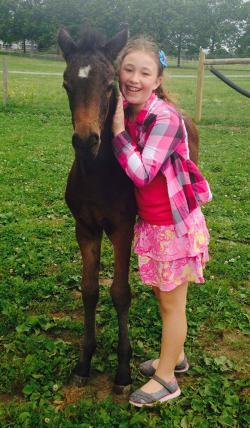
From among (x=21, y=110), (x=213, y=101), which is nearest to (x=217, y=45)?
(x=213, y=101)

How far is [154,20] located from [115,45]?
74.8 meters

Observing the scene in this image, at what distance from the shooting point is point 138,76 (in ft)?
9.05

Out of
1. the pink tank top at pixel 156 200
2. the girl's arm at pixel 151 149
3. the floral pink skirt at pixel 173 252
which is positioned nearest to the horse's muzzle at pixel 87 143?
the girl's arm at pixel 151 149

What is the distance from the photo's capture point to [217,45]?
75312 mm

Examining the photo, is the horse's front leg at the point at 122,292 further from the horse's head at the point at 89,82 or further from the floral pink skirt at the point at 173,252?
the horse's head at the point at 89,82

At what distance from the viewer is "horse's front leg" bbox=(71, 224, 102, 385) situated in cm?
324

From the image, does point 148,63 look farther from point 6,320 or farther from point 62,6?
point 62,6

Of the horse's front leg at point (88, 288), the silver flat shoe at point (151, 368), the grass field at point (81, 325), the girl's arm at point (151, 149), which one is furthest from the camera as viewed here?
the silver flat shoe at point (151, 368)

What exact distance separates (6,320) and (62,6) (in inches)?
3112

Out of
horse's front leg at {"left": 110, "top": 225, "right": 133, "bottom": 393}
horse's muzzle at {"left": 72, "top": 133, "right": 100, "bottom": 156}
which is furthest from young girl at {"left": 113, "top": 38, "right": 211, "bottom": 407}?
horse's muzzle at {"left": 72, "top": 133, "right": 100, "bottom": 156}

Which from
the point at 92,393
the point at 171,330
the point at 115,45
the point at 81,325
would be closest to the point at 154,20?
the point at 81,325

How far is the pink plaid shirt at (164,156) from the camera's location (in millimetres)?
2646

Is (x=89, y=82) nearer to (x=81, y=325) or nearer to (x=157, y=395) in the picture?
(x=157, y=395)

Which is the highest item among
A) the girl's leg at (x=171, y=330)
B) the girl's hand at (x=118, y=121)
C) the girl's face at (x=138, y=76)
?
the girl's face at (x=138, y=76)
